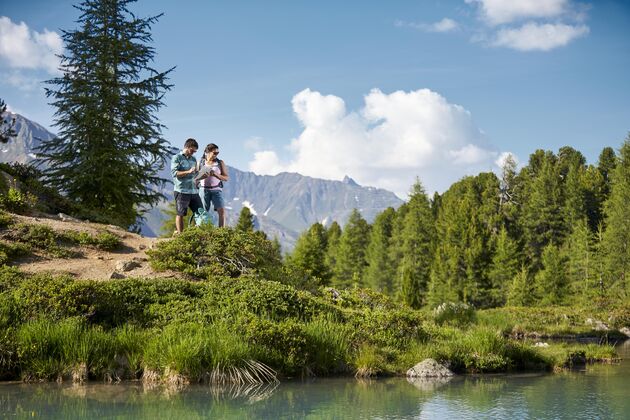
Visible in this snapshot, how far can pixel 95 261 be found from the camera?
14391 mm

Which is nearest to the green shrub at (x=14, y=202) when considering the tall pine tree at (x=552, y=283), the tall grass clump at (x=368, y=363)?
the tall grass clump at (x=368, y=363)

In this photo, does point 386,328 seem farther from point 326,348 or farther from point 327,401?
point 327,401

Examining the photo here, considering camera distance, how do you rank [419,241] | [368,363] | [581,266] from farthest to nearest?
[419,241], [581,266], [368,363]

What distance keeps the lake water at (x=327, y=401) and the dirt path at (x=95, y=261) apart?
4.89 metres

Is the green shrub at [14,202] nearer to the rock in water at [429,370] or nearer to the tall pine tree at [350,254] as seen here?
the rock in water at [429,370]

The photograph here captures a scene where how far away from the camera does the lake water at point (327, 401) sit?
736 centimetres

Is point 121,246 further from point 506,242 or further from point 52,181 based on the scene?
point 506,242

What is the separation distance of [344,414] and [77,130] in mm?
18063

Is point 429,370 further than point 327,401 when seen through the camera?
Yes

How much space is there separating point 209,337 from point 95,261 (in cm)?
612

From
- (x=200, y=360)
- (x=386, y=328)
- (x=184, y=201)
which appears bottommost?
(x=200, y=360)

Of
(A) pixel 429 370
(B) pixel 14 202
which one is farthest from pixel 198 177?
(A) pixel 429 370

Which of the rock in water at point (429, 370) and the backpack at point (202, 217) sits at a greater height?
the backpack at point (202, 217)

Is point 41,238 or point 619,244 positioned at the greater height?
point 619,244
